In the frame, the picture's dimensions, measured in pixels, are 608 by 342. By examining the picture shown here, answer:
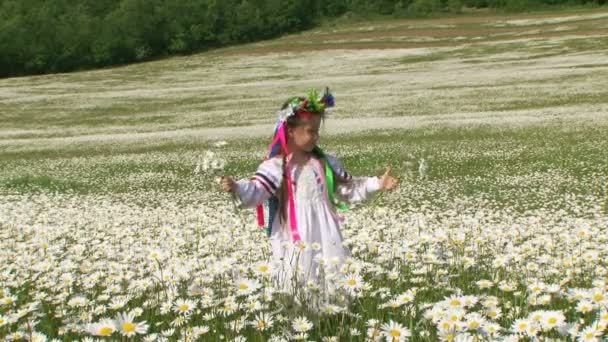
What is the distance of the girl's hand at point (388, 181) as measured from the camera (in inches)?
229

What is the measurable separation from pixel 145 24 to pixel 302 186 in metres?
94.0

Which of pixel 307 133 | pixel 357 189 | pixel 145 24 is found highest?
pixel 145 24

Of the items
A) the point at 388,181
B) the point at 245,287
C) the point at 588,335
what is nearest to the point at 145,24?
the point at 388,181

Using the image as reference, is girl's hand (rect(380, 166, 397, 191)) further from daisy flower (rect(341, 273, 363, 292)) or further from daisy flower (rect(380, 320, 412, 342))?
daisy flower (rect(380, 320, 412, 342))

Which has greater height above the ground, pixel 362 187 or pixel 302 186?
pixel 302 186

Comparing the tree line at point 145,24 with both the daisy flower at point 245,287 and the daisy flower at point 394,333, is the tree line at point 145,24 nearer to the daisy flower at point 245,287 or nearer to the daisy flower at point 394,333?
the daisy flower at point 245,287

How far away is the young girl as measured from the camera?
5.75m

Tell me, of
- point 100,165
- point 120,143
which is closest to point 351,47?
point 120,143

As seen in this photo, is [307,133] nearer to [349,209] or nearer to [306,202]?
[306,202]

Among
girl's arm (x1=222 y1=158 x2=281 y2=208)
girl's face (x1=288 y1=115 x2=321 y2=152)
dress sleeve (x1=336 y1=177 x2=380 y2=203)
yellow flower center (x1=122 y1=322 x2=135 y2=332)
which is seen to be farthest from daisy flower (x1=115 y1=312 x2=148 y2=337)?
dress sleeve (x1=336 y1=177 x2=380 y2=203)

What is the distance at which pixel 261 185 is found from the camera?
5.80m

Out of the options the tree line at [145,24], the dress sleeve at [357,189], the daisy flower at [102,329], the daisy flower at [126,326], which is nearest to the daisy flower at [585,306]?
the daisy flower at [126,326]

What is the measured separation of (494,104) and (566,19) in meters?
54.9

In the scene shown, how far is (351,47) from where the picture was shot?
257 feet
